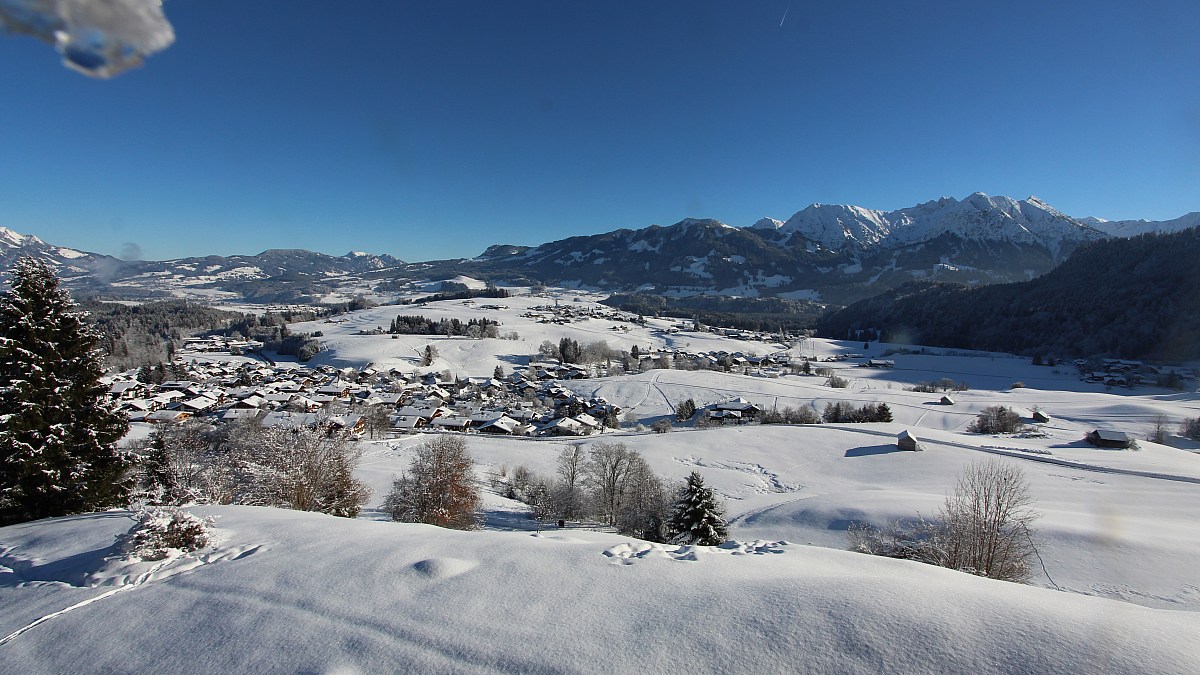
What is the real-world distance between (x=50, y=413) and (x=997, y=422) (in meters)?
63.6

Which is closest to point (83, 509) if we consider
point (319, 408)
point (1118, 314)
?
point (319, 408)

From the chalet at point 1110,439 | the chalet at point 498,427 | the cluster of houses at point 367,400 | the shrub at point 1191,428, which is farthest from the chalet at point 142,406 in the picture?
the shrub at point 1191,428

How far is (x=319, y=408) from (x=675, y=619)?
6299cm

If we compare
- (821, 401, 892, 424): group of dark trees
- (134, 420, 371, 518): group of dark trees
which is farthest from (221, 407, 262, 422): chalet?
(821, 401, 892, 424): group of dark trees

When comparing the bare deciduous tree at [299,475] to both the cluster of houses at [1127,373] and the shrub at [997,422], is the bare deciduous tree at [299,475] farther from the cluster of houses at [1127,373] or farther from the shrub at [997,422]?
the cluster of houses at [1127,373]

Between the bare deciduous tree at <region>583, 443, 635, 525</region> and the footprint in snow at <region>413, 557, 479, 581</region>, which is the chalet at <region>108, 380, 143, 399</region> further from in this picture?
the footprint in snow at <region>413, 557, 479, 581</region>

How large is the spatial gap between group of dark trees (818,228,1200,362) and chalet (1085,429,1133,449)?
90.5 metres

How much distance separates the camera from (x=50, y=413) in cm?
1105

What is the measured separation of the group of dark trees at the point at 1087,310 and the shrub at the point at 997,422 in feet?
271

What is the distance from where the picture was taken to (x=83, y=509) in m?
11.1

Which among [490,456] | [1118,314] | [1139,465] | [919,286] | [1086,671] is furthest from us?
[919,286]

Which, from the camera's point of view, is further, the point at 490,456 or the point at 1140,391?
the point at 1140,391

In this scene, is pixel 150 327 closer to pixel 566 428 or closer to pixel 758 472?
pixel 566 428

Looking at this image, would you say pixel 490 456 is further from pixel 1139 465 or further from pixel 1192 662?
pixel 1139 465
